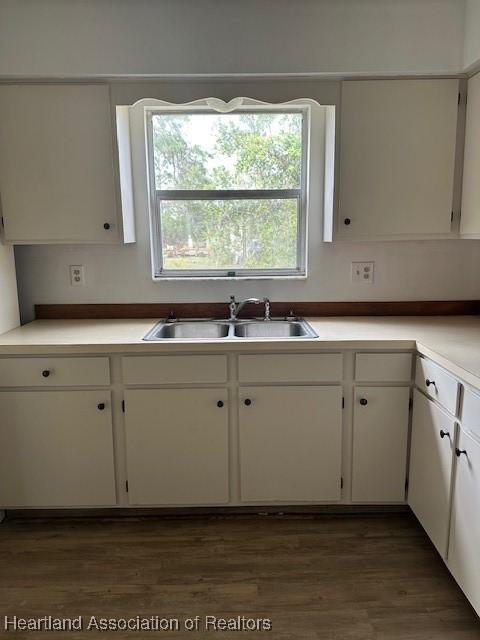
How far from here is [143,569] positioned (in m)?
1.80

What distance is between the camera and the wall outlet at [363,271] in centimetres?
244

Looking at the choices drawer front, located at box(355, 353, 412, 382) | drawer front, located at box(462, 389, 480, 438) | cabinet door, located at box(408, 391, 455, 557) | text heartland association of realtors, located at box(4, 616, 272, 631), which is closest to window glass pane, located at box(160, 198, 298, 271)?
drawer front, located at box(355, 353, 412, 382)

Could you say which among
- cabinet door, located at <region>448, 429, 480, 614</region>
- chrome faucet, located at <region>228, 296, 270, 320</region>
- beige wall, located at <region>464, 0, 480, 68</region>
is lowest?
cabinet door, located at <region>448, 429, 480, 614</region>

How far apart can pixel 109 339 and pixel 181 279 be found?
0.62m

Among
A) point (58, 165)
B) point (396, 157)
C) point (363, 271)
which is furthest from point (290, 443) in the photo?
point (58, 165)

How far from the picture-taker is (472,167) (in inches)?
80.7

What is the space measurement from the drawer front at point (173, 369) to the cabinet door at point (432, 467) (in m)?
0.87

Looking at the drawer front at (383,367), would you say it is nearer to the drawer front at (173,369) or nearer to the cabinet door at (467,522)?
the cabinet door at (467,522)

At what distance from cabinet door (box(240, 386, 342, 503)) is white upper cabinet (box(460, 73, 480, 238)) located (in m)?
1.03

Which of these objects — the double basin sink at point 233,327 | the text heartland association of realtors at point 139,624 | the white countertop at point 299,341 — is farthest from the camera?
the double basin sink at point 233,327

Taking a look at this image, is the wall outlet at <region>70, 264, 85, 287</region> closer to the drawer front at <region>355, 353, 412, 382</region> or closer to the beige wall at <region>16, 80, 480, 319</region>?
the beige wall at <region>16, 80, 480, 319</region>

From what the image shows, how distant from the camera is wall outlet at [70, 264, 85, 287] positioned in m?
2.43

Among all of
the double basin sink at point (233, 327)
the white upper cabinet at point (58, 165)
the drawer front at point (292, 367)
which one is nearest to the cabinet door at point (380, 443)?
the drawer front at point (292, 367)

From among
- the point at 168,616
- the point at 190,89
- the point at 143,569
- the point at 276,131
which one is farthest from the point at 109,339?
the point at 276,131
